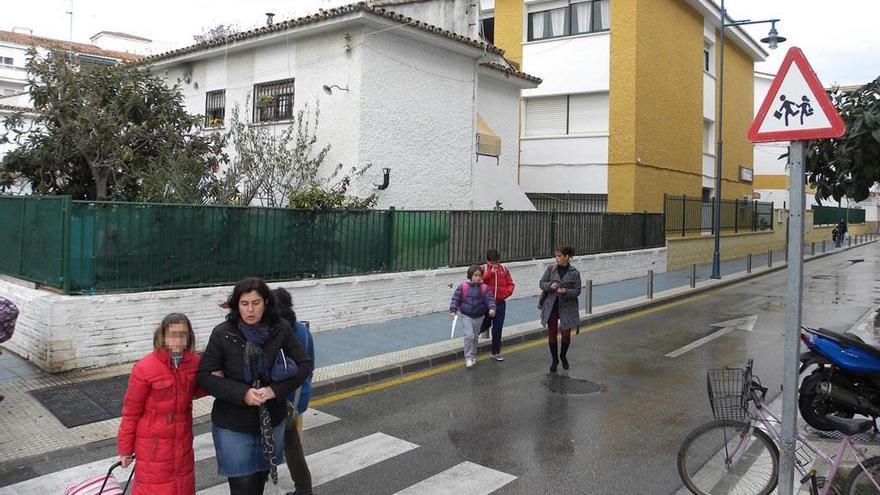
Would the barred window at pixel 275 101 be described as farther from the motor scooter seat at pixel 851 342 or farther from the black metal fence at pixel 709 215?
the black metal fence at pixel 709 215

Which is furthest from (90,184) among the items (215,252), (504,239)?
(504,239)

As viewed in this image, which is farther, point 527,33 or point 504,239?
point 527,33

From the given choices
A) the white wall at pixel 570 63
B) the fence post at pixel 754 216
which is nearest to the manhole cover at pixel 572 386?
the white wall at pixel 570 63

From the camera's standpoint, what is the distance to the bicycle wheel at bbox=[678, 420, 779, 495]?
429cm

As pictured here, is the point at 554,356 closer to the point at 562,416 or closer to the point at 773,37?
the point at 562,416

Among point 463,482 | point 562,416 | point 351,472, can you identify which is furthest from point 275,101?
point 463,482

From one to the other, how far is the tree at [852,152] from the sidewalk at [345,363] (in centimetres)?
472

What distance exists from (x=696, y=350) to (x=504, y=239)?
18.4ft

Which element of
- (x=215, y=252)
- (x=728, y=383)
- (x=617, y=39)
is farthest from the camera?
(x=617, y=39)

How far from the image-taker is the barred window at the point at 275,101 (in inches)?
563

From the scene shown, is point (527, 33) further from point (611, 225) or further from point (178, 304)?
point (178, 304)

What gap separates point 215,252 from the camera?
8.94 metres

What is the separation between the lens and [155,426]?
3416 mm

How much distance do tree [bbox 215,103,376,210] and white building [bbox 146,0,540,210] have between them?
28 cm
